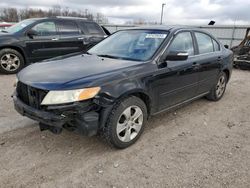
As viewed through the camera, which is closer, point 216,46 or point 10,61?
point 216,46

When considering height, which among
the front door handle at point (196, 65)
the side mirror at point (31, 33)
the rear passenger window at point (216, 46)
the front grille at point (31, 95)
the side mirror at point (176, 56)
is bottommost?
the front grille at point (31, 95)

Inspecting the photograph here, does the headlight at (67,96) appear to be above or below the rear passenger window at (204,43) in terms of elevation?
below

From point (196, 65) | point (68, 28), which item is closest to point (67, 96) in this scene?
point (196, 65)

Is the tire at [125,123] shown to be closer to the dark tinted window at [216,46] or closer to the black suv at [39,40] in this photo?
the dark tinted window at [216,46]

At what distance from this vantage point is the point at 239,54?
971 centimetres

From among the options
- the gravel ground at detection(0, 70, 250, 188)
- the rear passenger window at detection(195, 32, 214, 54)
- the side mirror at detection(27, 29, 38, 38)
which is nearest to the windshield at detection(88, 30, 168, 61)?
the rear passenger window at detection(195, 32, 214, 54)

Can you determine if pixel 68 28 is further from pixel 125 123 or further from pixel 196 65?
pixel 125 123

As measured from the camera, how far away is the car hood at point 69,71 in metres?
2.65

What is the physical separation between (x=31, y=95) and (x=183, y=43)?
2.55 metres

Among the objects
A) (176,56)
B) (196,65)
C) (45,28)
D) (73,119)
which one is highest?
(45,28)

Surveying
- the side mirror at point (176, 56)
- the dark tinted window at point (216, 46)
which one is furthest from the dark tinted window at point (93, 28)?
the side mirror at point (176, 56)

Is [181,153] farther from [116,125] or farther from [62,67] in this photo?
[62,67]

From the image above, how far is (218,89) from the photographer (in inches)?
203

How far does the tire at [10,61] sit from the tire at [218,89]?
548 cm
